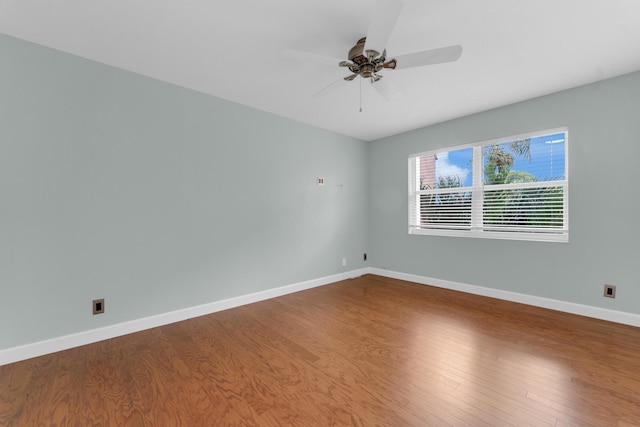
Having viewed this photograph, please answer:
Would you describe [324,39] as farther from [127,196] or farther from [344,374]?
[344,374]

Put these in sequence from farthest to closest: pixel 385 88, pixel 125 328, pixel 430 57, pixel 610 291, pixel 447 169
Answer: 1. pixel 447 169
2. pixel 610 291
3. pixel 125 328
4. pixel 385 88
5. pixel 430 57

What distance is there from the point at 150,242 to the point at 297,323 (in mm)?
1693

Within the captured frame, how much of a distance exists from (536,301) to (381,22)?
3478mm

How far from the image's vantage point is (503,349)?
2164 mm

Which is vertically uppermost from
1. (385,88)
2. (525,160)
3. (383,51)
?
(383,51)

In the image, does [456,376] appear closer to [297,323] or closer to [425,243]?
[297,323]

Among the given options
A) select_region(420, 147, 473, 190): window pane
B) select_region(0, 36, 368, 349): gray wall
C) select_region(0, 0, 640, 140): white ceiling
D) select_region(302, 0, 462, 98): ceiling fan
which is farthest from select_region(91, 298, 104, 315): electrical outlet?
select_region(420, 147, 473, 190): window pane

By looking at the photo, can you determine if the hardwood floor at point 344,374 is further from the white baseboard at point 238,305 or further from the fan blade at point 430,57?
the fan blade at point 430,57

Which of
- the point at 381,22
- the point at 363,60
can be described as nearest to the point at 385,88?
the point at 363,60

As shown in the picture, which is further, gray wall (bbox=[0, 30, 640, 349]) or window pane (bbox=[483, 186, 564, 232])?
window pane (bbox=[483, 186, 564, 232])

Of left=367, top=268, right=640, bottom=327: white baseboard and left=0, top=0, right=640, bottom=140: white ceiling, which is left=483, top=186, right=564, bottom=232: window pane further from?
left=0, top=0, right=640, bottom=140: white ceiling

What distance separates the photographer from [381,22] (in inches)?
58.9

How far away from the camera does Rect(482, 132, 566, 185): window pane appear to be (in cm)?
307

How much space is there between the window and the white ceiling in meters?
0.74
